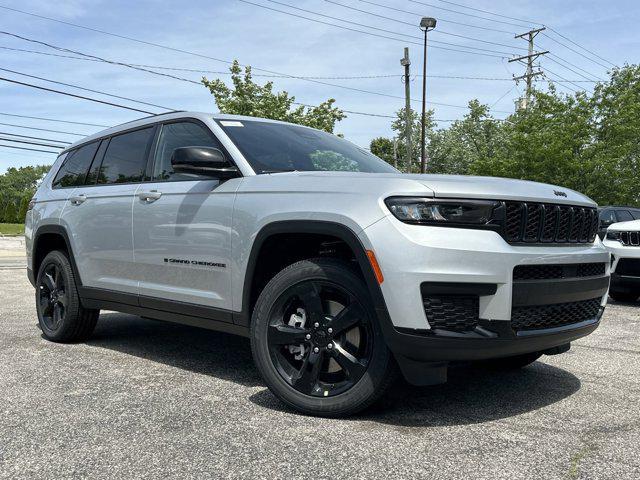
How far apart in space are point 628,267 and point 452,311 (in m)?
5.92

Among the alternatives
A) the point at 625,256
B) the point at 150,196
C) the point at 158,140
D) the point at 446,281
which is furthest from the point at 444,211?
the point at 625,256

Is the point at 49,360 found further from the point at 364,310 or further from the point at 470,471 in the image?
the point at 470,471

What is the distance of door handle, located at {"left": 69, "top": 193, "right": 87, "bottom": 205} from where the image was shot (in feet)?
17.5

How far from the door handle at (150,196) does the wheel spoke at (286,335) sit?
1490 millimetres

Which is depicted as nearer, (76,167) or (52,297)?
(52,297)

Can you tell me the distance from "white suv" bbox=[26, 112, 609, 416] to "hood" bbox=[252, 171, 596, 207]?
10 mm

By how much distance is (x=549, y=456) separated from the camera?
2818 mm

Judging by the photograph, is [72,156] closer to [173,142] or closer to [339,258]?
[173,142]

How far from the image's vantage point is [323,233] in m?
3.40

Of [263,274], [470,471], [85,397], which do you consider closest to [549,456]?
[470,471]

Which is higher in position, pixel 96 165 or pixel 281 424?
pixel 96 165

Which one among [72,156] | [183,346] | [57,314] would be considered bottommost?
[183,346]

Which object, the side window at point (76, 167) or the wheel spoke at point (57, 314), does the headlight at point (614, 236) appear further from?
the wheel spoke at point (57, 314)

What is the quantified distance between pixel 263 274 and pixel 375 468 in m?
1.55
